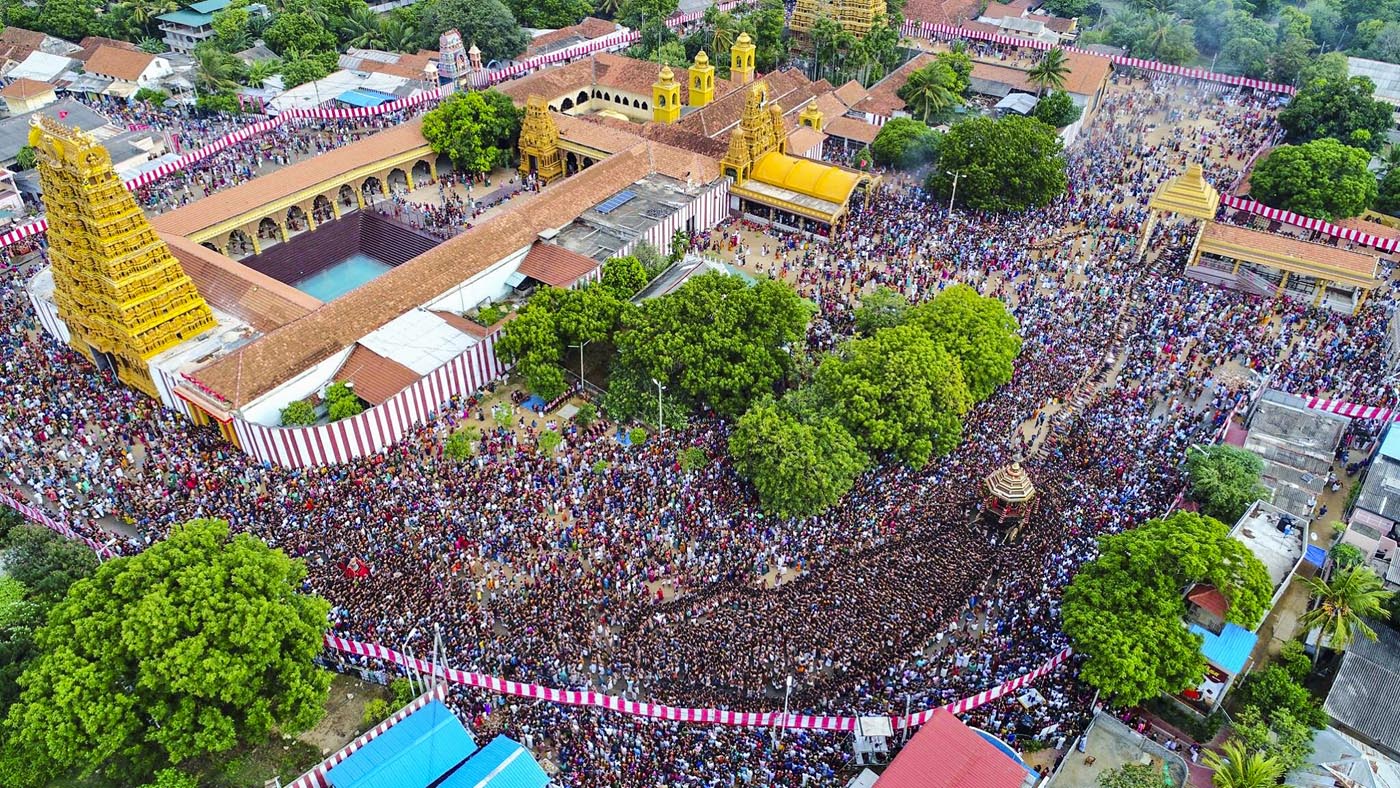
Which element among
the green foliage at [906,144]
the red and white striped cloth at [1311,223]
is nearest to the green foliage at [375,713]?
the green foliage at [906,144]

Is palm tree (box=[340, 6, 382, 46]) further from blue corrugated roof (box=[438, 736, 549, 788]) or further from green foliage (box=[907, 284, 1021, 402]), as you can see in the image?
blue corrugated roof (box=[438, 736, 549, 788])

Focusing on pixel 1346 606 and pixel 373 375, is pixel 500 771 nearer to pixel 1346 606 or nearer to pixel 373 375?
pixel 373 375

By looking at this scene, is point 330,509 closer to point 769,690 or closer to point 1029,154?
point 769,690

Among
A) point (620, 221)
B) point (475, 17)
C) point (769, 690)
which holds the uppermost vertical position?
point (475, 17)

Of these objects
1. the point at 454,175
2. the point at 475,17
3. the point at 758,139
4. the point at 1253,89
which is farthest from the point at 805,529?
the point at 1253,89

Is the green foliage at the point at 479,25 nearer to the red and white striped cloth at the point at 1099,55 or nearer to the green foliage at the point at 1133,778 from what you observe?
the red and white striped cloth at the point at 1099,55

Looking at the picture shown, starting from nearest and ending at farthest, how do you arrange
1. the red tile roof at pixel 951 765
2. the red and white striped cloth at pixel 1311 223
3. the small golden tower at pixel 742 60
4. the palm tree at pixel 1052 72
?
the red tile roof at pixel 951 765
the red and white striped cloth at pixel 1311 223
the small golden tower at pixel 742 60
the palm tree at pixel 1052 72
